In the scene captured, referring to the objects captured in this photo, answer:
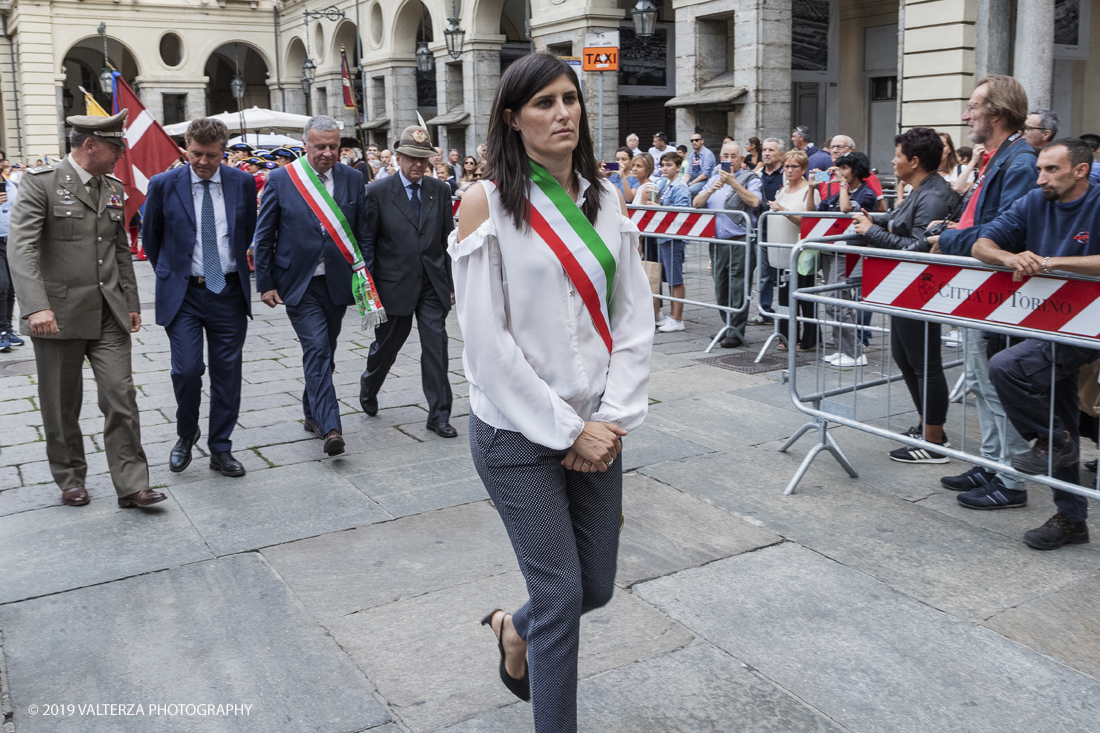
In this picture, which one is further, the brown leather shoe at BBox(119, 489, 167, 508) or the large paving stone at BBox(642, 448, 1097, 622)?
the brown leather shoe at BBox(119, 489, 167, 508)

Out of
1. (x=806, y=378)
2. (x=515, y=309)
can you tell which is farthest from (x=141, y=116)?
(x=515, y=309)

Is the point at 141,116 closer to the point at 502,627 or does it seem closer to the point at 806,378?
the point at 806,378

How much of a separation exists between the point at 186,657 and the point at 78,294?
2.25 metres

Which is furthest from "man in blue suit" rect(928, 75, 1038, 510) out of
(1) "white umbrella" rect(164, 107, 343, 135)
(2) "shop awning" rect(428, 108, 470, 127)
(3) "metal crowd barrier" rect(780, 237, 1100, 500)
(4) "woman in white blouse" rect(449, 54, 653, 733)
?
(2) "shop awning" rect(428, 108, 470, 127)

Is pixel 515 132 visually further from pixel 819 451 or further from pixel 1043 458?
pixel 819 451

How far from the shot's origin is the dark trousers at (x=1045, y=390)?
4410mm

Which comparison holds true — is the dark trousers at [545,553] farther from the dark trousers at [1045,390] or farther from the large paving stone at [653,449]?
the large paving stone at [653,449]

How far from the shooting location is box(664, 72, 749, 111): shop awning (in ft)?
58.9

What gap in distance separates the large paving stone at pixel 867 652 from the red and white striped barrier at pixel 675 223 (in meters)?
5.57

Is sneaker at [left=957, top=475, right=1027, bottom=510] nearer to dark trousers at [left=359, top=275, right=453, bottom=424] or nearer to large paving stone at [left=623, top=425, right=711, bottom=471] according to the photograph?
large paving stone at [left=623, top=425, right=711, bottom=471]

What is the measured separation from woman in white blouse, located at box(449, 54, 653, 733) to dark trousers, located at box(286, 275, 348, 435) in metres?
3.37

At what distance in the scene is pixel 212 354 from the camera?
19.1ft

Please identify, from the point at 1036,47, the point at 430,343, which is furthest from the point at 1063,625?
the point at 1036,47

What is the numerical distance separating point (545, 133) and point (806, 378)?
18.5 ft
